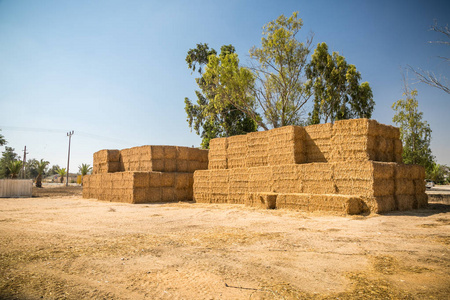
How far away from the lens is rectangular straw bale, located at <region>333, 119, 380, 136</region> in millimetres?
12555

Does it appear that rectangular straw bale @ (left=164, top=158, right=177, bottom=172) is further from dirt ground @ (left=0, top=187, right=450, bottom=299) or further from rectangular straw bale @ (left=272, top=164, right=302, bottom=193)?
dirt ground @ (left=0, top=187, right=450, bottom=299)

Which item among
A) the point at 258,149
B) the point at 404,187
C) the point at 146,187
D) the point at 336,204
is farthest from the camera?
the point at 146,187

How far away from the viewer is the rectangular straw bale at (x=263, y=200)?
44.8ft

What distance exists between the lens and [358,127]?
1274 cm

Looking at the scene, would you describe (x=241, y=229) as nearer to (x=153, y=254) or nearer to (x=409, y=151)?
(x=153, y=254)

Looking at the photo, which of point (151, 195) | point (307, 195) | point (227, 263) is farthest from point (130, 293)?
point (151, 195)

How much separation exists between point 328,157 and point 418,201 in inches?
169

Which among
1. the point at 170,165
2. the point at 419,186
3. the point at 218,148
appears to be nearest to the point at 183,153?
the point at 170,165

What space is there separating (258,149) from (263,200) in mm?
3567

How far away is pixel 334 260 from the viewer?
5.06 metres

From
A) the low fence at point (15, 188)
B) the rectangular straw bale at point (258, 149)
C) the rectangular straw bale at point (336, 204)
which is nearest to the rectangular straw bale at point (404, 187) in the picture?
the rectangular straw bale at point (336, 204)

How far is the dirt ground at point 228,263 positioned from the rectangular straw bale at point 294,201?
12.7 feet

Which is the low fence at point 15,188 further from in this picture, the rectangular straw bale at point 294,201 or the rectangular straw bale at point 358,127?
the rectangular straw bale at point 358,127

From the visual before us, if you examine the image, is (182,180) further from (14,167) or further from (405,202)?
(14,167)
